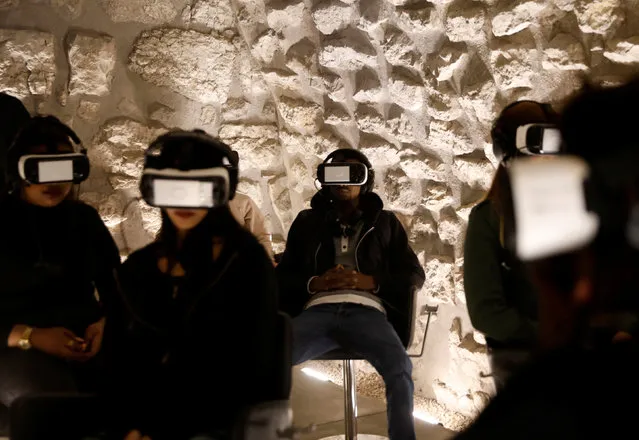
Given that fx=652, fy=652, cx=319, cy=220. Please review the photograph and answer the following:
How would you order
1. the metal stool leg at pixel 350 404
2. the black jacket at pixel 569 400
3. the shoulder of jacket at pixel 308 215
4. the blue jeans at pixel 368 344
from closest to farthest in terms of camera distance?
the black jacket at pixel 569 400 → the blue jeans at pixel 368 344 → the metal stool leg at pixel 350 404 → the shoulder of jacket at pixel 308 215

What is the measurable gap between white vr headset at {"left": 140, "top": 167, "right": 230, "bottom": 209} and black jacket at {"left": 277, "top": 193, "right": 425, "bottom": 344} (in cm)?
90

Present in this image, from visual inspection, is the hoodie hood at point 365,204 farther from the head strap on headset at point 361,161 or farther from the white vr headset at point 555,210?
the white vr headset at point 555,210

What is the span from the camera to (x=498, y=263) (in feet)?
5.18

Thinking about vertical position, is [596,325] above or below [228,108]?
below

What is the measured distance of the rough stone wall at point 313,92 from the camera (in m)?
2.17

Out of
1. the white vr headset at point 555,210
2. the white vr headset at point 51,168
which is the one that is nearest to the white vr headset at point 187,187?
the white vr headset at point 51,168

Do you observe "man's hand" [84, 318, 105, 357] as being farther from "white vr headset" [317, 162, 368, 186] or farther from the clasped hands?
"white vr headset" [317, 162, 368, 186]

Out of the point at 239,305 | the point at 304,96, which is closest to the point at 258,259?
the point at 239,305

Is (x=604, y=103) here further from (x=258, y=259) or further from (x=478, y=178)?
(x=478, y=178)

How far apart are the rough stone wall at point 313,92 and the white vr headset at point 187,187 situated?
1107mm

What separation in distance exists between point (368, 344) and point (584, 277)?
57.5 inches

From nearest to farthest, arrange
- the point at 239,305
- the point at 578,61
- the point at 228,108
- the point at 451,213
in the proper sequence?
the point at 239,305 → the point at 578,61 → the point at 451,213 → the point at 228,108

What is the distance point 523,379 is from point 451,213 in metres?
1.92

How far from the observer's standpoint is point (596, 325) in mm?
532
